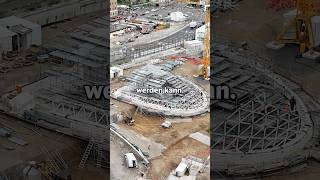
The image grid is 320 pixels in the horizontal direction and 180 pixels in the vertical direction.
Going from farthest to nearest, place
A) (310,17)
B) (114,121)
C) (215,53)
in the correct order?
1. (310,17)
2. (215,53)
3. (114,121)

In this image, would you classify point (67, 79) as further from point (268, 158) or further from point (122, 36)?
point (268, 158)

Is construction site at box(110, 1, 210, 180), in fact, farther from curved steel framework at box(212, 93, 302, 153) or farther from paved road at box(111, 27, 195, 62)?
curved steel framework at box(212, 93, 302, 153)

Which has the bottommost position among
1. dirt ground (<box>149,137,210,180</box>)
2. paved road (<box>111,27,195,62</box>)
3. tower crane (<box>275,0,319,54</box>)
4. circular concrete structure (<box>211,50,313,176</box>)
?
dirt ground (<box>149,137,210,180</box>)

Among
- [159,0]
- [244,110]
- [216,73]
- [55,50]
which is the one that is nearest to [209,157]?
[244,110]

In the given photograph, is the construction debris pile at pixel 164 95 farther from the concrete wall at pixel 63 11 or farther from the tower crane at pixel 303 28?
the concrete wall at pixel 63 11

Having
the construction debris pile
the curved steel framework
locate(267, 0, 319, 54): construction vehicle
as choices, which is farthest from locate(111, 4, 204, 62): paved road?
the curved steel framework

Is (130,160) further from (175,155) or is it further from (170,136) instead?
(170,136)
